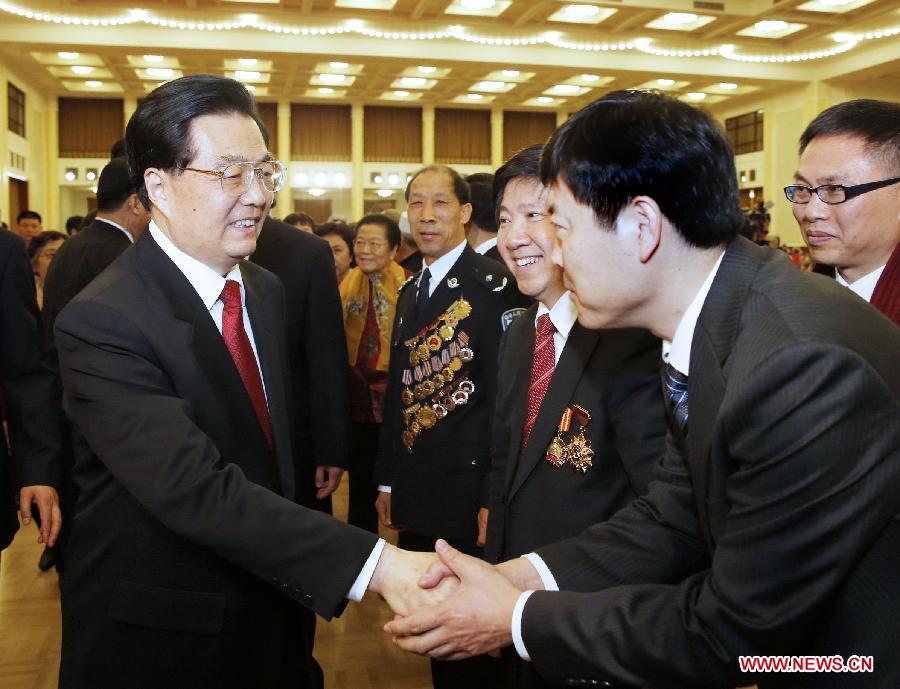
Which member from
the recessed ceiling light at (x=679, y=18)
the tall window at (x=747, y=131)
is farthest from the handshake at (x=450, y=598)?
the tall window at (x=747, y=131)

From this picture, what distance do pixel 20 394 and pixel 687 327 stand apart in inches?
79.8

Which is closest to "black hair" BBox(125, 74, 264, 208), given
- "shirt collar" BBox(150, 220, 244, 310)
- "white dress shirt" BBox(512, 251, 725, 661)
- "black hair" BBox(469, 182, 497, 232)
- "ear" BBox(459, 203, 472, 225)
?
"shirt collar" BBox(150, 220, 244, 310)

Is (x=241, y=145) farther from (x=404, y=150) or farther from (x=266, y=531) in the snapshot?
(x=404, y=150)

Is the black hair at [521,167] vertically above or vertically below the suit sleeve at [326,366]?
above

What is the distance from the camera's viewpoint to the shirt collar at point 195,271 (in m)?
1.81

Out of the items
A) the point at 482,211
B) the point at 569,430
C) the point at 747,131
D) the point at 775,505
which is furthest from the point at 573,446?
the point at 747,131

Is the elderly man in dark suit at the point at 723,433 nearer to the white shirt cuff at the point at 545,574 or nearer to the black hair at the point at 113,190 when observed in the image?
the white shirt cuff at the point at 545,574

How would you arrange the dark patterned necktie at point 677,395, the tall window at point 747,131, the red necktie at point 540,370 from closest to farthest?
the dark patterned necktie at point 677,395 < the red necktie at point 540,370 < the tall window at point 747,131

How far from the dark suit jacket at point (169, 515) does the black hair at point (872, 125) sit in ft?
6.27

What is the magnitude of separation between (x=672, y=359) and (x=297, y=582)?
840mm

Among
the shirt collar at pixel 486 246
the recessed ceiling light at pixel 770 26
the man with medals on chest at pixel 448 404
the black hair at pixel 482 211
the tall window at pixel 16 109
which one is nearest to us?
the man with medals on chest at pixel 448 404

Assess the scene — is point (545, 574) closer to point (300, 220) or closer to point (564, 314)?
point (564, 314)

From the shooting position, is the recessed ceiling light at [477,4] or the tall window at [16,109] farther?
the tall window at [16,109]

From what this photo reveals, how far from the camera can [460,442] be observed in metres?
2.78
